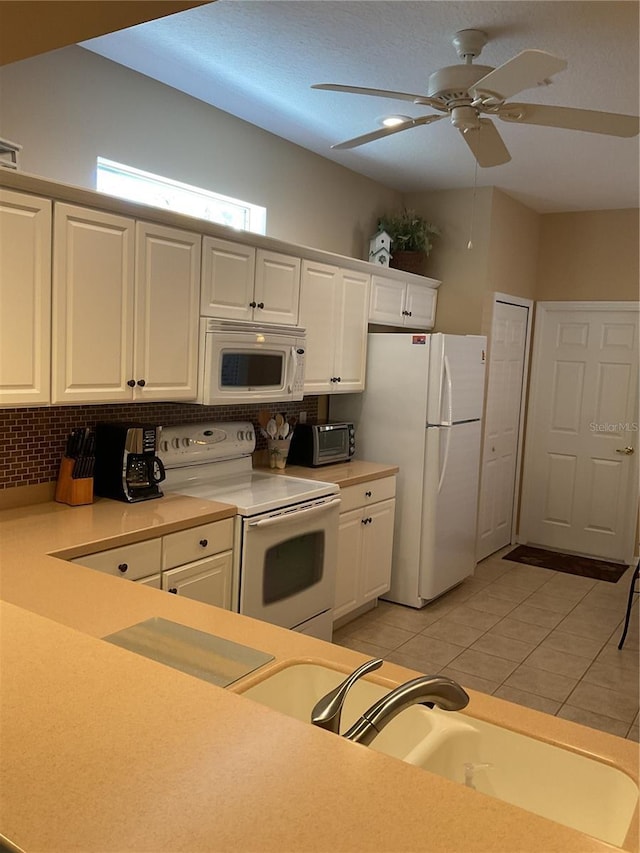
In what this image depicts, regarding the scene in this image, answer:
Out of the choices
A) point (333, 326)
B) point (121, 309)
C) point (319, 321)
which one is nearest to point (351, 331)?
point (333, 326)

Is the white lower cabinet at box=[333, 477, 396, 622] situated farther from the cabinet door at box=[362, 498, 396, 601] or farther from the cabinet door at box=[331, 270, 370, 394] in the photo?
the cabinet door at box=[331, 270, 370, 394]

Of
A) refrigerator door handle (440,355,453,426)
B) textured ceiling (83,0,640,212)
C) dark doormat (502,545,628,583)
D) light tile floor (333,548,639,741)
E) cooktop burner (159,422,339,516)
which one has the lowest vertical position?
light tile floor (333,548,639,741)

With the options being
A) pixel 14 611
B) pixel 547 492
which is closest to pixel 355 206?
pixel 547 492

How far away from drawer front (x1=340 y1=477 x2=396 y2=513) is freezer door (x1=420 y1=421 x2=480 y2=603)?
0.83 ft

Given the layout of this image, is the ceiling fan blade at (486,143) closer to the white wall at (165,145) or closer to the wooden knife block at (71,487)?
the white wall at (165,145)

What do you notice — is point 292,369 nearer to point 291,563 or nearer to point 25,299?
point 291,563

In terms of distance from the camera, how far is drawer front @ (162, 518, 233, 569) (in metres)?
2.65

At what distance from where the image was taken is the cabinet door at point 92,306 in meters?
2.55

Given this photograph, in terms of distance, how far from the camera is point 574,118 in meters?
2.34

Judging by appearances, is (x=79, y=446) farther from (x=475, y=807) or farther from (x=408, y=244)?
(x=408, y=244)

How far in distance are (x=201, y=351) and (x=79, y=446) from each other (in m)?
0.69

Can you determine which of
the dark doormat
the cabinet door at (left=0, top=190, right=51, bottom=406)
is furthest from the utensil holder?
the dark doormat

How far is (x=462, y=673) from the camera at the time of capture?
3.49 metres

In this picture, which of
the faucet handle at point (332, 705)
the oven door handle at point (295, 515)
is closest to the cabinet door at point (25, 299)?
the oven door handle at point (295, 515)
